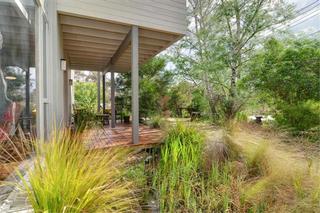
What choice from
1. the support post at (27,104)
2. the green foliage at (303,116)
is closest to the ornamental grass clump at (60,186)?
the support post at (27,104)

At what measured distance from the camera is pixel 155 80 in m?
13.1

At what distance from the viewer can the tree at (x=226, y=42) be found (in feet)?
36.2

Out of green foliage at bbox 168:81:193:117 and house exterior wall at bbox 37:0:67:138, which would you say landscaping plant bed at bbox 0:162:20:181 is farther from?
green foliage at bbox 168:81:193:117

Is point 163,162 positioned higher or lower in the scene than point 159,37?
lower

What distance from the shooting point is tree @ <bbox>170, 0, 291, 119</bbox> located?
11047mm

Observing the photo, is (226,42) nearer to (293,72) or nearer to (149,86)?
(293,72)

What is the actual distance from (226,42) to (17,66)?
10.0m

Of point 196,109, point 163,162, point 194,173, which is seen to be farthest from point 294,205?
point 196,109

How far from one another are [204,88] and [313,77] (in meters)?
5.24

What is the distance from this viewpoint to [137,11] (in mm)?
5285

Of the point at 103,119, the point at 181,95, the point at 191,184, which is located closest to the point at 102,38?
the point at 103,119

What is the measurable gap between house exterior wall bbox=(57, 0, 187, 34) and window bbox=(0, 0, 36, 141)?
4.52ft

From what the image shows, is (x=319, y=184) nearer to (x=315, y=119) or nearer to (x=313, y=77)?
(x=315, y=119)

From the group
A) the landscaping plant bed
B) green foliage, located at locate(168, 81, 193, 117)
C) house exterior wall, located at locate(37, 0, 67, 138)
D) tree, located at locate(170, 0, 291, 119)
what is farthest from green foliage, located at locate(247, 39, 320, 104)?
the landscaping plant bed
